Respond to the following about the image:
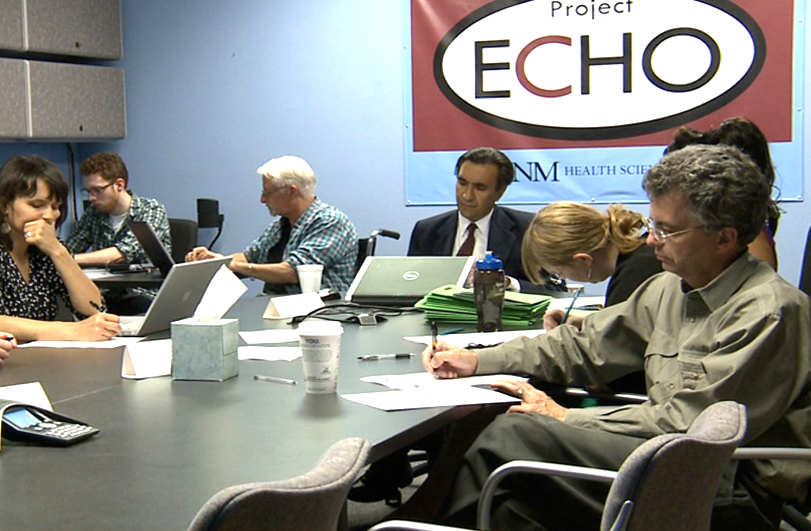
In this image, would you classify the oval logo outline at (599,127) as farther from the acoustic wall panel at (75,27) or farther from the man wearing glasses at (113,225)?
the acoustic wall panel at (75,27)

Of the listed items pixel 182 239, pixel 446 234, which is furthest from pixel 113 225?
pixel 446 234

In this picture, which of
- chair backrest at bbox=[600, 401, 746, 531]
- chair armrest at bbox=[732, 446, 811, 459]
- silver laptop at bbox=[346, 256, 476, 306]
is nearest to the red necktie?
silver laptop at bbox=[346, 256, 476, 306]

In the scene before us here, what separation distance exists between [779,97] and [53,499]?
4.43m

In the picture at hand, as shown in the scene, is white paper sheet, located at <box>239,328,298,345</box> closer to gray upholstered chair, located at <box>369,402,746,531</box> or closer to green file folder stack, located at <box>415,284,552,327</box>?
green file folder stack, located at <box>415,284,552,327</box>

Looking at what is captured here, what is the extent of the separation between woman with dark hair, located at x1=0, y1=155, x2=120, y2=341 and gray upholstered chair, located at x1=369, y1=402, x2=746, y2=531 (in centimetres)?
206

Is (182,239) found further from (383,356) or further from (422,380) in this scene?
(422,380)

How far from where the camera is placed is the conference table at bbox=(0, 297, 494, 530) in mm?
1398

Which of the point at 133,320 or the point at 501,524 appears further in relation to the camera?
the point at 133,320

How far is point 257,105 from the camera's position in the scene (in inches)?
229

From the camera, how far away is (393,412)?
1.95 meters

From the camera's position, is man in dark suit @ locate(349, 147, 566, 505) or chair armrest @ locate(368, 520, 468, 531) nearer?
chair armrest @ locate(368, 520, 468, 531)

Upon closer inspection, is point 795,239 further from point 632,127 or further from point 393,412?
point 393,412

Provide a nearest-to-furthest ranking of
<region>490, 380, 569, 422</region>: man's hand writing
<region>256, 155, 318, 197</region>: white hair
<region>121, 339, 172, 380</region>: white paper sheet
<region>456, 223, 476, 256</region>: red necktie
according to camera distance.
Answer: <region>490, 380, 569, 422</region>: man's hand writing < <region>121, 339, 172, 380</region>: white paper sheet < <region>456, 223, 476, 256</region>: red necktie < <region>256, 155, 318, 197</region>: white hair

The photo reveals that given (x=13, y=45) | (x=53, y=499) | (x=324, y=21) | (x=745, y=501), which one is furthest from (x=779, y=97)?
(x=53, y=499)
